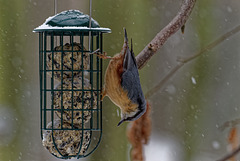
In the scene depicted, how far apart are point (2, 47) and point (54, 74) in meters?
3.70

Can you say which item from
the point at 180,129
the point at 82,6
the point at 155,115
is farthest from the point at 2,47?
the point at 180,129

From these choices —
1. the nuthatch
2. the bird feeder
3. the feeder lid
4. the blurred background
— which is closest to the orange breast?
the nuthatch

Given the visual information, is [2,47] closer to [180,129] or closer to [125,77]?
[180,129]

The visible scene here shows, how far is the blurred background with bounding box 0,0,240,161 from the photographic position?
→ 6816 millimetres

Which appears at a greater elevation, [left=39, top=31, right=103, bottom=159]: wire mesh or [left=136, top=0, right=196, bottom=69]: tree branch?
[left=136, top=0, right=196, bottom=69]: tree branch


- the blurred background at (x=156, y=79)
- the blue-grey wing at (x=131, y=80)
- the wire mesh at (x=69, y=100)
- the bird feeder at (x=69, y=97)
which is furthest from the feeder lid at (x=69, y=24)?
the blurred background at (x=156, y=79)

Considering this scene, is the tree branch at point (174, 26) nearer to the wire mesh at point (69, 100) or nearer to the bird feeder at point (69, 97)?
the bird feeder at point (69, 97)

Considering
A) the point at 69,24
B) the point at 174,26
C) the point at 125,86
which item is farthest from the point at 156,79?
the point at 69,24

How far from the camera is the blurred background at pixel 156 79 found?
6.82 metres

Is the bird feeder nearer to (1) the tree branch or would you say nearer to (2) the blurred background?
(1) the tree branch

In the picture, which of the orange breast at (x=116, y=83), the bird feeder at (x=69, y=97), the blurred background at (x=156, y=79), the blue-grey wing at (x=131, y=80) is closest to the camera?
the bird feeder at (x=69, y=97)

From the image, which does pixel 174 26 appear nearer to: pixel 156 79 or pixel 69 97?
pixel 69 97

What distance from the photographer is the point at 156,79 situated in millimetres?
7098

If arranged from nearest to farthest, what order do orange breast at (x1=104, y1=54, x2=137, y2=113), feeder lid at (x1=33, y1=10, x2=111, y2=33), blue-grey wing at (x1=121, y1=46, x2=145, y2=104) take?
feeder lid at (x1=33, y1=10, x2=111, y2=33) < blue-grey wing at (x1=121, y1=46, x2=145, y2=104) < orange breast at (x1=104, y1=54, x2=137, y2=113)
